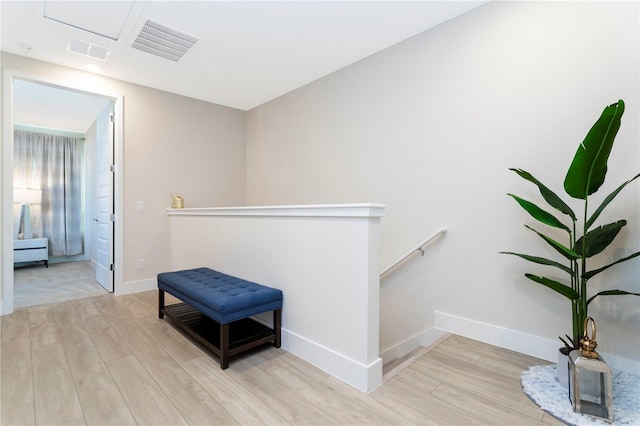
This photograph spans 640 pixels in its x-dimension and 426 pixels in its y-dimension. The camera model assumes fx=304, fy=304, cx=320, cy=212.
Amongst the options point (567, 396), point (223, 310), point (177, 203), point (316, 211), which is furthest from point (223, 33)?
point (567, 396)

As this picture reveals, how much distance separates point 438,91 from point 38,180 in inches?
283

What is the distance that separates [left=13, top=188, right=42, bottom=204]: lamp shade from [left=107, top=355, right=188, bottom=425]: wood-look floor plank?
5.45m

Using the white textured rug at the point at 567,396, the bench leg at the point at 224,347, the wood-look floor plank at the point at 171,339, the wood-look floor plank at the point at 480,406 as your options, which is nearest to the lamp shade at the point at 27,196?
the wood-look floor plank at the point at 171,339

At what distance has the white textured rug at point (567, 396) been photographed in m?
1.45

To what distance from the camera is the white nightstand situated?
5.16 meters

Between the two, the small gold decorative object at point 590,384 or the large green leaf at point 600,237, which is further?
the large green leaf at point 600,237

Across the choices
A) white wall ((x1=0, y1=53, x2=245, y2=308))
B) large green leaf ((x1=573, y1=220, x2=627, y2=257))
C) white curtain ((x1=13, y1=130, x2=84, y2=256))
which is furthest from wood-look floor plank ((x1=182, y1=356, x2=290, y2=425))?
white curtain ((x1=13, y1=130, x2=84, y2=256))

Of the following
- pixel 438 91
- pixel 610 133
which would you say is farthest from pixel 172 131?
pixel 610 133

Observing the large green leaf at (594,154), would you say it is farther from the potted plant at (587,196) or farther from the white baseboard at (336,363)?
the white baseboard at (336,363)

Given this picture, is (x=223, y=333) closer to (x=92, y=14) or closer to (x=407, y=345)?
(x=407, y=345)

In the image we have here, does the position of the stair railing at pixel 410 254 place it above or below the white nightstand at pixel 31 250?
above

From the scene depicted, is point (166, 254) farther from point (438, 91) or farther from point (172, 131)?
point (438, 91)

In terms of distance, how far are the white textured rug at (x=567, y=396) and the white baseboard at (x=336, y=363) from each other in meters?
0.84

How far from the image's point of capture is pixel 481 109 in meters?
2.36
